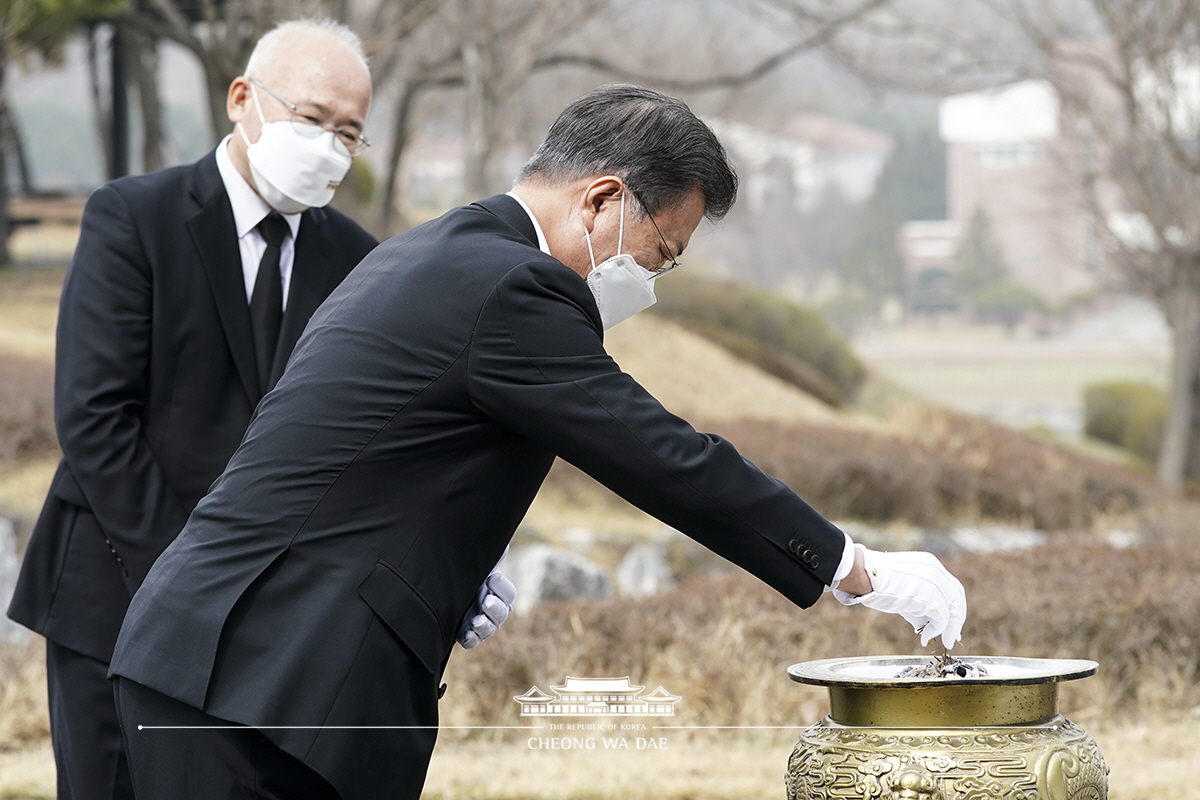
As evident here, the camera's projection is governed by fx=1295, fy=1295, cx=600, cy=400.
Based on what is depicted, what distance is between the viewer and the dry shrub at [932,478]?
9.86m

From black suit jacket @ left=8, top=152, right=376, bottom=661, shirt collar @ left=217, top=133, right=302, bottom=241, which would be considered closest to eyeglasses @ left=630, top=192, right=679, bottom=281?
black suit jacket @ left=8, top=152, right=376, bottom=661

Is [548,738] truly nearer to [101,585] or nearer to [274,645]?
[101,585]

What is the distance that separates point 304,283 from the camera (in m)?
3.10

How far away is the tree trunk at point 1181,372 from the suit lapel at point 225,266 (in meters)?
12.3

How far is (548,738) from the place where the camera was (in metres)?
4.13

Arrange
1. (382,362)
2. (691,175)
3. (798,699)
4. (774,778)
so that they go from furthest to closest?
1. (798,699)
2. (774,778)
3. (691,175)
4. (382,362)

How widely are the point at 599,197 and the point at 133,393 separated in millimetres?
1347

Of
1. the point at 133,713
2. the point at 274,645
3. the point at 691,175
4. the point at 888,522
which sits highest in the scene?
the point at 691,175

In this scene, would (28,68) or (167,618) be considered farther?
(28,68)

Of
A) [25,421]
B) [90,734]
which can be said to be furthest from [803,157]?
[90,734]

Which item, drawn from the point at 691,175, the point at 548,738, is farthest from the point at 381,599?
the point at 548,738

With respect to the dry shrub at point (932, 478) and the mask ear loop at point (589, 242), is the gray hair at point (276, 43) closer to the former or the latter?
the mask ear loop at point (589, 242)

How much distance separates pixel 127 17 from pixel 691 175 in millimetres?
14945

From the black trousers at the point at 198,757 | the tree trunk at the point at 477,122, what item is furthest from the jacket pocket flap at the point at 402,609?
the tree trunk at the point at 477,122
